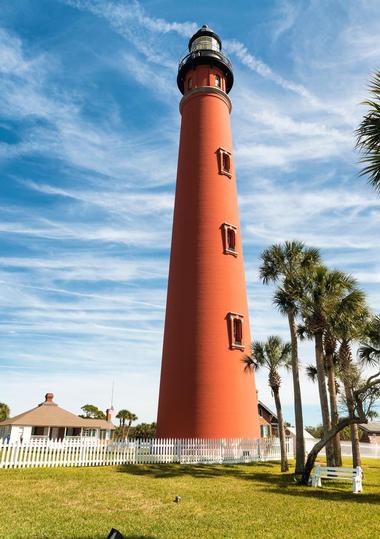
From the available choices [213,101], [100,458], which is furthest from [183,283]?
[213,101]

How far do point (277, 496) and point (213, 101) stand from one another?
20533mm

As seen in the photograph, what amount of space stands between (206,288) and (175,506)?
38.2 feet

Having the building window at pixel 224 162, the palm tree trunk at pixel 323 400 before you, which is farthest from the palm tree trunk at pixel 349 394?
the building window at pixel 224 162

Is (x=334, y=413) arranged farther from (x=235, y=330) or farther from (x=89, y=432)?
(x=89, y=432)

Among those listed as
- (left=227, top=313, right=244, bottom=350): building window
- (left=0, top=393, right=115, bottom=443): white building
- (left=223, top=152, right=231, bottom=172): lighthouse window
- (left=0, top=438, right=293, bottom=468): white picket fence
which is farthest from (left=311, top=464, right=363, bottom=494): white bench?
(left=0, top=393, right=115, bottom=443): white building

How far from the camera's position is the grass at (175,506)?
294 inches

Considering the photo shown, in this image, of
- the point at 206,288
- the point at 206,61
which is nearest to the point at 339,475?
the point at 206,288

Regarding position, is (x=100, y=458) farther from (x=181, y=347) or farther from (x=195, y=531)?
(x=195, y=531)

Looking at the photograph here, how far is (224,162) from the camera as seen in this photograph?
76.9ft

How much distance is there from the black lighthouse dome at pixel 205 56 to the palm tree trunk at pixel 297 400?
1606 cm

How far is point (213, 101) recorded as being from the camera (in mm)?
23969

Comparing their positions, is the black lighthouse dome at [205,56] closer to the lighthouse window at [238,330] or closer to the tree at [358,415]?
the lighthouse window at [238,330]

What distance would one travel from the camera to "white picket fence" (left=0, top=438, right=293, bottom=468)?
53.8 ft

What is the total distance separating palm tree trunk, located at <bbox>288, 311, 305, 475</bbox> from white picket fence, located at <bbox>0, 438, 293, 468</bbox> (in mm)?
2927
